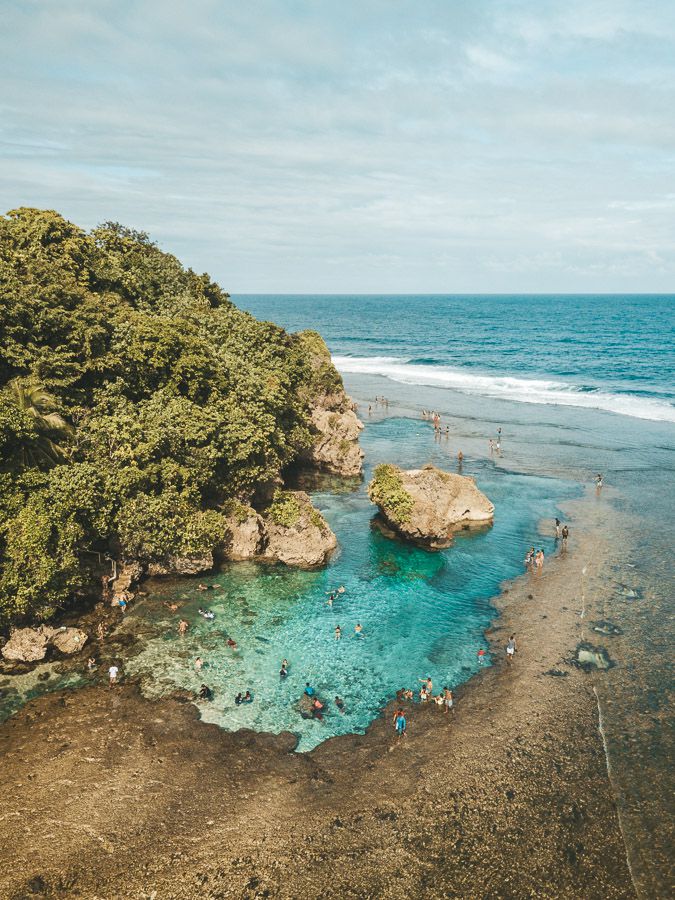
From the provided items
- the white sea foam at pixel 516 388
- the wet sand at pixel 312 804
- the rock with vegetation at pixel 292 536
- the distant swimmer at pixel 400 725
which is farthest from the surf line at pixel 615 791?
the white sea foam at pixel 516 388

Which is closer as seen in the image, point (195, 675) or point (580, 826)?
point (580, 826)

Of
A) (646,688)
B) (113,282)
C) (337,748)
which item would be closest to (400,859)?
(337,748)

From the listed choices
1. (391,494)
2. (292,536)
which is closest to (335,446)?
(391,494)

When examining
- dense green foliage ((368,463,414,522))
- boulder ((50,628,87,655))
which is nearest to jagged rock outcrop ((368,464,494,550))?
dense green foliage ((368,463,414,522))

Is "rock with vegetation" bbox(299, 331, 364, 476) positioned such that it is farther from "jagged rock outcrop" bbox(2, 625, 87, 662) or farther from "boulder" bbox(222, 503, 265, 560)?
"jagged rock outcrop" bbox(2, 625, 87, 662)

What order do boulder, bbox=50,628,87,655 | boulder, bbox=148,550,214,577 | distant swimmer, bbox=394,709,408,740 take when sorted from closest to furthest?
1. distant swimmer, bbox=394,709,408,740
2. boulder, bbox=50,628,87,655
3. boulder, bbox=148,550,214,577

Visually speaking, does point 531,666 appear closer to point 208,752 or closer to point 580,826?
point 580,826
